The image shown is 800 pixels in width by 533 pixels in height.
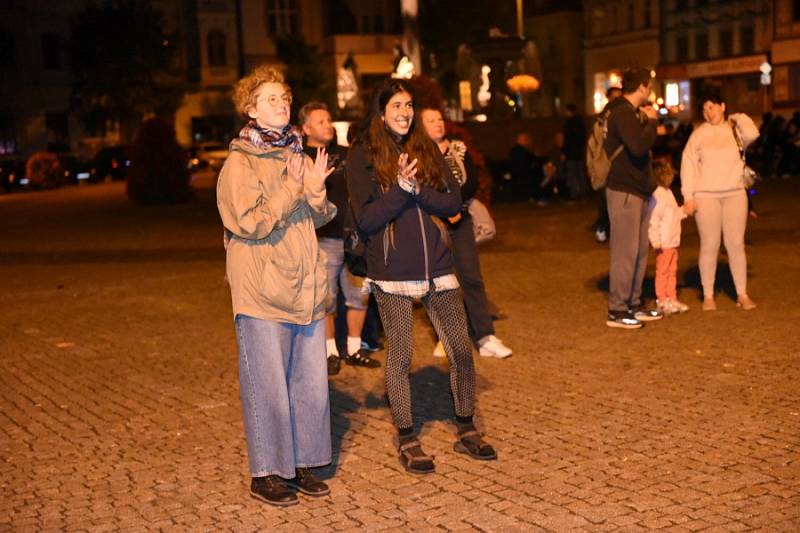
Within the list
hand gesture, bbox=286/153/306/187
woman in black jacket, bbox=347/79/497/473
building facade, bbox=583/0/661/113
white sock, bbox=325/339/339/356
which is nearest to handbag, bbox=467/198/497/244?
white sock, bbox=325/339/339/356

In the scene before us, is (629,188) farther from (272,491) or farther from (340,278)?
(272,491)

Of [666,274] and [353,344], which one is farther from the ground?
[666,274]

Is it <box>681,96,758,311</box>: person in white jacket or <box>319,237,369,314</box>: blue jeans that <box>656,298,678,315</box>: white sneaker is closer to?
<box>681,96,758,311</box>: person in white jacket

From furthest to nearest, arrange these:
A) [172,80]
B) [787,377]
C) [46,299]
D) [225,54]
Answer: [225,54] < [172,80] < [46,299] < [787,377]

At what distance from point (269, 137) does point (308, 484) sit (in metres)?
1.70

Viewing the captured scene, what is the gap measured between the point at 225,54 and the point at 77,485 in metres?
61.6

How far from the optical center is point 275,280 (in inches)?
218

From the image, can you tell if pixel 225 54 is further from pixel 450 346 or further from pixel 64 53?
pixel 450 346

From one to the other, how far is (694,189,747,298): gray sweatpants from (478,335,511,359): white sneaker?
93.5 inches

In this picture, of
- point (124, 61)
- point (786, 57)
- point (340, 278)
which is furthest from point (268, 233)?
point (124, 61)

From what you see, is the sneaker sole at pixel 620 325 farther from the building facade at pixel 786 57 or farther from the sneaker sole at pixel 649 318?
the building facade at pixel 786 57

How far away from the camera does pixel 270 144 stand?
18.1 ft

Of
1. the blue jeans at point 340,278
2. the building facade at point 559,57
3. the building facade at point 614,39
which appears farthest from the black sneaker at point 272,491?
the building facade at point 559,57

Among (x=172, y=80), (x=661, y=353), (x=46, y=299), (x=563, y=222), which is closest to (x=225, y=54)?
(x=172, y=80)
